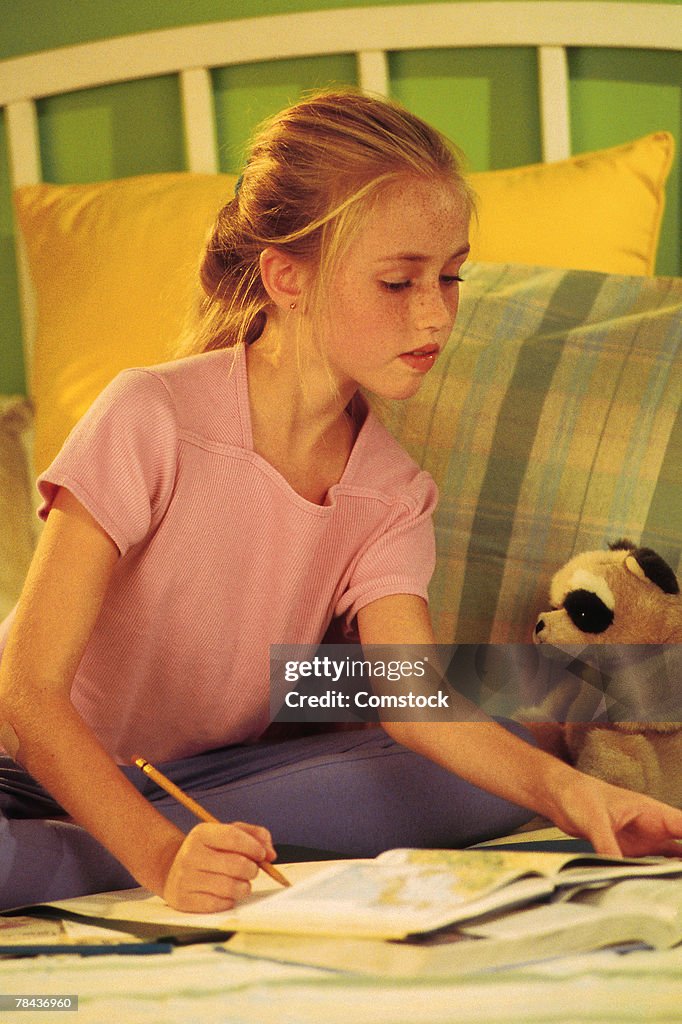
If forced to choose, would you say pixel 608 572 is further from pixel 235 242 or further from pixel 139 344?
pixel 139 344

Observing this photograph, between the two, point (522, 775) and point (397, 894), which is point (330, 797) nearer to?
point (522, 775)

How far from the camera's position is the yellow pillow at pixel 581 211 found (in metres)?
1.55

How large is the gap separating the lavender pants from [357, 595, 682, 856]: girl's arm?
51 mm

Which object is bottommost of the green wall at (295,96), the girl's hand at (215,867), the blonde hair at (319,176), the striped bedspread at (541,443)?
the girl's hand at (215,867)

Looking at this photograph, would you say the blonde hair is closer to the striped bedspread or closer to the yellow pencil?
the striped bedspread

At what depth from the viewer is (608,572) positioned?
110 centimetres

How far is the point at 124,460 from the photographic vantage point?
97 cm

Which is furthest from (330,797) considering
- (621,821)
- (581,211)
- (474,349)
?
(581,211)

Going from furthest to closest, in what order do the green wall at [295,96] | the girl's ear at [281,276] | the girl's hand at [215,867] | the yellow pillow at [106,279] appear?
the green wall at [295,96] < the yellow pillow at [106,279] < the girl's ear at [281,276] < the girl's hand at [215,867]

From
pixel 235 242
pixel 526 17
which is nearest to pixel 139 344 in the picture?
pixel 235 242

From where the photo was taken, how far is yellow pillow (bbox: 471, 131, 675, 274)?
5.09 feet

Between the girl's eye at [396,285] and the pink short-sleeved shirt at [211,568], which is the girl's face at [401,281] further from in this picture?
the pink short-sleeved shirt at [211,568]

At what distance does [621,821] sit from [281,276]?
56 cm

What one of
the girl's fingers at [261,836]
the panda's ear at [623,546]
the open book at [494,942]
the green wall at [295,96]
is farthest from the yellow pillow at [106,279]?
the open book at [494,942]
